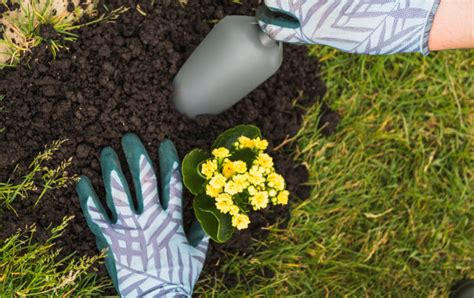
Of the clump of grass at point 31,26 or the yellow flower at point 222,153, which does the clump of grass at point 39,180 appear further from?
the yellow flower at point 222,153

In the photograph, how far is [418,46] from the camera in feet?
4.71

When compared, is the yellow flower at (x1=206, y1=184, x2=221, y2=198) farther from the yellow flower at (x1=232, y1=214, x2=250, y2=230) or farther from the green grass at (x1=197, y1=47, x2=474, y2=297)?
the green grass at (x1=197, y1=47, x2=474, y2=297)

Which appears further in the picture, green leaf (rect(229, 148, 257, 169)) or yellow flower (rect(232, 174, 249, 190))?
green leaf (rect(229, 148, 257, 169))

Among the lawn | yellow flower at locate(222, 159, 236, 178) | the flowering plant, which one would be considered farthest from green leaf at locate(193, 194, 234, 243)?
the lawn

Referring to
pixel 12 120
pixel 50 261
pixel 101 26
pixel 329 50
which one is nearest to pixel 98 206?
pixel 50 261

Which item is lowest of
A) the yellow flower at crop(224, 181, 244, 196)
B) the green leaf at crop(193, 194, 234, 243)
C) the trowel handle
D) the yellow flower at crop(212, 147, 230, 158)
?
the green leaf at crop(193, 194, 234, 243)

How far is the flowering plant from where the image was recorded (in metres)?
1.46

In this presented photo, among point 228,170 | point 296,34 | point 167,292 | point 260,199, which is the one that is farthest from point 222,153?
point 167,292

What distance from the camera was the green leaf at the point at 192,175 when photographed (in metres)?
1.63

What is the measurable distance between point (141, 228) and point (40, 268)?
10.8 inches

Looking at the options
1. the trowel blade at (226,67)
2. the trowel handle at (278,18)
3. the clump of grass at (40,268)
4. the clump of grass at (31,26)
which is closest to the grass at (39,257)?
the clump of grass at (40,268)

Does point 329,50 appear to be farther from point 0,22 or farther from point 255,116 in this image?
point 0,22

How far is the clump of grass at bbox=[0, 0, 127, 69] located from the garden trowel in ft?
0.94

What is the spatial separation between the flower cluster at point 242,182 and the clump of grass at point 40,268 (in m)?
0.37
